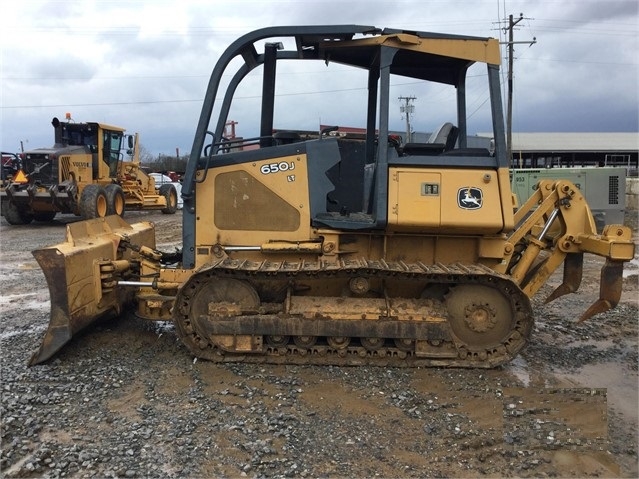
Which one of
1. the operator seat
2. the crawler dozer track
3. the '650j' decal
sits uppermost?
the operator seat

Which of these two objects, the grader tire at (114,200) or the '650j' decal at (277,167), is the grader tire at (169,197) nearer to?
the grader tire at (114,200)

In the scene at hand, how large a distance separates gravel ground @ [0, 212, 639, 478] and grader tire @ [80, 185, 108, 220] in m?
10.8

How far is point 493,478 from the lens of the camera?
10.4 ft

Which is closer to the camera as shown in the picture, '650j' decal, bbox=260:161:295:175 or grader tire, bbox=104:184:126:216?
'650j' decal, bbox=260:161:295:175

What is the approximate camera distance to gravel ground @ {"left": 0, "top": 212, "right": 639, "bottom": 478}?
329 centimetres

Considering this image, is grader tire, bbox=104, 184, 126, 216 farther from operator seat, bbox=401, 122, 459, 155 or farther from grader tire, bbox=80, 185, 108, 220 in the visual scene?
operator seat, bbox=401, 122, 459, 155

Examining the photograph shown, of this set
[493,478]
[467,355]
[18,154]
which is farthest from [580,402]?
[18,154]

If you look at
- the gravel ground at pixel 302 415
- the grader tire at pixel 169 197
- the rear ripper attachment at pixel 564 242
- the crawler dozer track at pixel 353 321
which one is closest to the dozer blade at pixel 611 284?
the rear ripper attachment at pixel 564 242

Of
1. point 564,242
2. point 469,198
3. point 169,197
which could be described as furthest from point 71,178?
point 564,242

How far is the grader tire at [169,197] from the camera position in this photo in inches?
870

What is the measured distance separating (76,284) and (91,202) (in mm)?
11776

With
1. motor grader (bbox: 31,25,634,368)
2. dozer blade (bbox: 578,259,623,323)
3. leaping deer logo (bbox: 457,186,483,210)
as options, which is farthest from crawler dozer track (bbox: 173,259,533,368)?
dozer blade (bbox: 578,259,623,323)

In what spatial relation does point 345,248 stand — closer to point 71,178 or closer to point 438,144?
point 438,144

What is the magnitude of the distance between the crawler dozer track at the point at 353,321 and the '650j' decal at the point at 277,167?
2.95 feet
